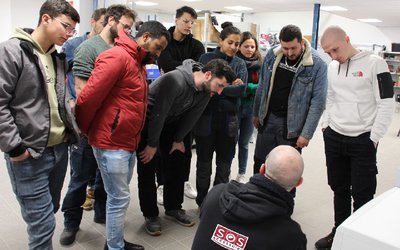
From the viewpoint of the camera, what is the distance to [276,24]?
577 inches

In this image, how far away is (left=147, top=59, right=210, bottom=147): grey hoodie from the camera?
7.20ft

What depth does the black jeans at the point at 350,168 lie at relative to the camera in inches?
87.4

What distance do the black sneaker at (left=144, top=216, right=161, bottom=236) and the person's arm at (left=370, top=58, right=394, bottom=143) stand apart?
5.04 ft

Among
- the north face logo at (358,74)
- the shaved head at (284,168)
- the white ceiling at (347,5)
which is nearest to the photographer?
the shaved head at (284,168)

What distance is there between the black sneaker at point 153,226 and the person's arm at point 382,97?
60.4 inches

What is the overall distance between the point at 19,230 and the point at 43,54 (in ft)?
4.72

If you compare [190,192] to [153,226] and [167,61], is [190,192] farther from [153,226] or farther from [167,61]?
[167,61]

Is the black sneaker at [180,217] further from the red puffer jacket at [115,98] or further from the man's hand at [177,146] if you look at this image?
the red puffer jacket at [115,98]

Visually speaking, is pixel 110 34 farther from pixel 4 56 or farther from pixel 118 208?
pixel 118 208

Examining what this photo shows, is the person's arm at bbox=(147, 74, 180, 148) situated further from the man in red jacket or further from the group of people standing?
the man in red jacket

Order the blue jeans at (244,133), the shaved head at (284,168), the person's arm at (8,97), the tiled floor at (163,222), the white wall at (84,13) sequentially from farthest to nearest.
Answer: the white wall at (84,13) → the blue jeans at (244,133) → the tiled floor at (163,222) → the person's arm at (8,97) → the shaved head at (284,168)

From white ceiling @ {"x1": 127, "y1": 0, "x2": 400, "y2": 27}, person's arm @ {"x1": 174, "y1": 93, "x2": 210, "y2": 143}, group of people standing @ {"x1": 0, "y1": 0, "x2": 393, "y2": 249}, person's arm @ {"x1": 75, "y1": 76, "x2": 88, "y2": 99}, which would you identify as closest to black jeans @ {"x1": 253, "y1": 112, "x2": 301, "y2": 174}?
group of people standing @ {"x1": 0, "y1": 0, "x2": 393, "y2": 249}

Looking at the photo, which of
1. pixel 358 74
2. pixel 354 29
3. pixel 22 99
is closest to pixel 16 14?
pixel 22 99

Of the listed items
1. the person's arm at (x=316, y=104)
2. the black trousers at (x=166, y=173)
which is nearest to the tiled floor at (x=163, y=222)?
the black trousers at (x=166, y=173)
